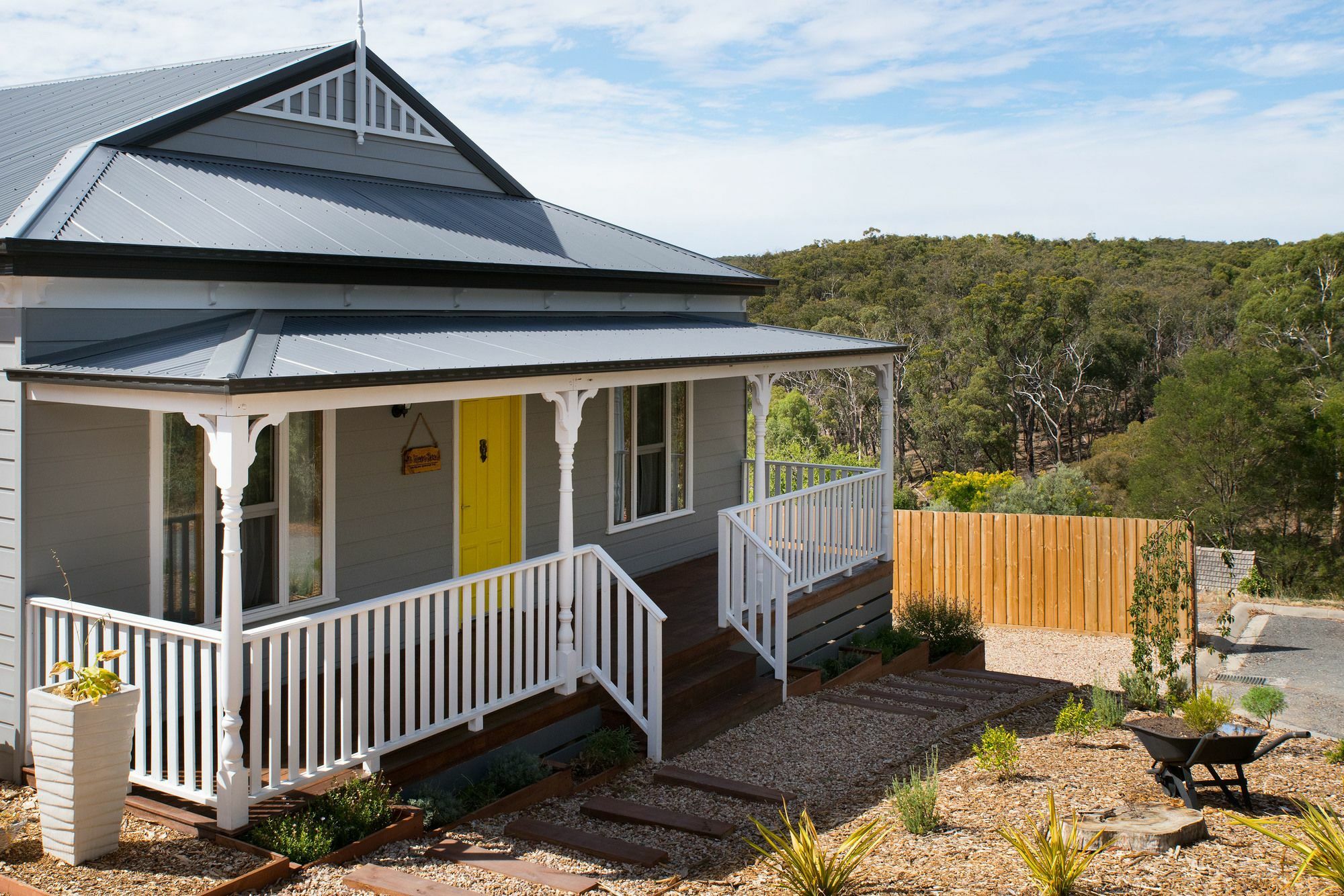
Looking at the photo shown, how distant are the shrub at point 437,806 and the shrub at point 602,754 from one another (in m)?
1.25

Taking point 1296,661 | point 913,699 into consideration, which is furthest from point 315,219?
point 1296,661

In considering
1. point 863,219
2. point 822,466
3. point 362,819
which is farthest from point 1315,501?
point 863,219

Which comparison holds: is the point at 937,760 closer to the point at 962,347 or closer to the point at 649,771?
the point at 649,771

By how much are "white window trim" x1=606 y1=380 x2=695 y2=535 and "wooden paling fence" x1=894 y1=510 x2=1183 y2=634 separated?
6.68m

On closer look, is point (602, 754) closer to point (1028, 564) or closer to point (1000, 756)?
point (1000, 756)

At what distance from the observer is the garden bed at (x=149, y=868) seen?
5477 millimetres

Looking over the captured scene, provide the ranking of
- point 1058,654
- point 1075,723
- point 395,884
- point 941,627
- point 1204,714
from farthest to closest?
point 1058,654
point 941,627
point 1075,723
point 1204,714
point 395,884

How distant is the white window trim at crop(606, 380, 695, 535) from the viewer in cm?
1176

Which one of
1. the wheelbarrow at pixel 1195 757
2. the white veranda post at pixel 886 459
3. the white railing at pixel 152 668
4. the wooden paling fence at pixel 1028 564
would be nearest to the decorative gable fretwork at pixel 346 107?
the white railing at pixel 152 668

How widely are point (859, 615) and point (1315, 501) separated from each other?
23.7m

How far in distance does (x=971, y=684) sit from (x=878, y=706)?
2.01 metres

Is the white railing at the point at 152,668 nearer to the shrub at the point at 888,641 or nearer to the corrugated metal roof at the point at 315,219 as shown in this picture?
the corrugated metal roof at the point at 315,219

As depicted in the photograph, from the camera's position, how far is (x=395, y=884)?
5586 mm

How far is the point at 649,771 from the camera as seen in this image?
8148 millimetres
